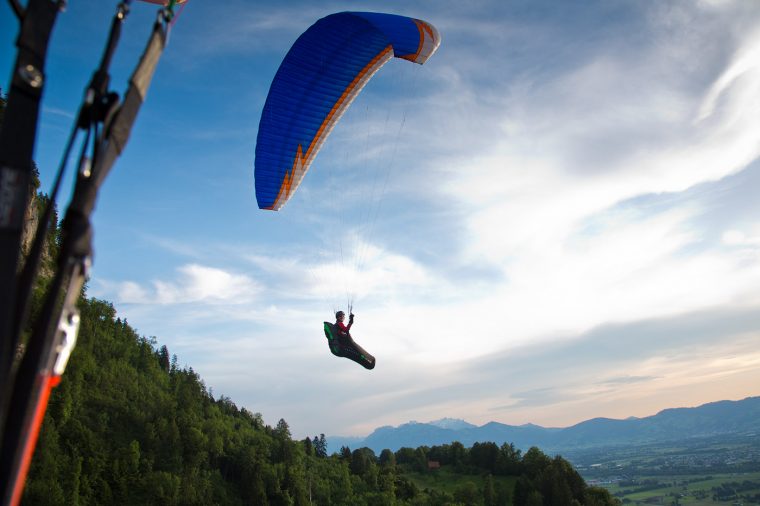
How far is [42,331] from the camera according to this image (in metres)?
2.02

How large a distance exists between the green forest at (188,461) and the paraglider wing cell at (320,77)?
135ft

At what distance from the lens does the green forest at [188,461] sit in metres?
52.8

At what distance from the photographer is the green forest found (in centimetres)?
5284

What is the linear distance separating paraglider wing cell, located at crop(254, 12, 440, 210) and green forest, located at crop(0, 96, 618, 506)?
41.3 metres

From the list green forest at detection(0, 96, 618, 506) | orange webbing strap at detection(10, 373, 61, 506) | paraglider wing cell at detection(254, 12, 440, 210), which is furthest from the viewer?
green forest at detection(0, 96, 618, 506)

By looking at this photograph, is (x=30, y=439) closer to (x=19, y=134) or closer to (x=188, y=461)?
(x=19, y=134)

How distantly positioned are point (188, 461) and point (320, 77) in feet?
223

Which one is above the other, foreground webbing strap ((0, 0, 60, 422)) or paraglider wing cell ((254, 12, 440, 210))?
paraglider wing cell ((254, 12, 440, 210))

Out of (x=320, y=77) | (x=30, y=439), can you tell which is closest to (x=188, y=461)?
(x=320, y=77)

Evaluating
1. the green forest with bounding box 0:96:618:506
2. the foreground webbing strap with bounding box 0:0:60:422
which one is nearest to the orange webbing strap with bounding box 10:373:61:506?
the foreground webbing strap with bounding box 0:0:60:422

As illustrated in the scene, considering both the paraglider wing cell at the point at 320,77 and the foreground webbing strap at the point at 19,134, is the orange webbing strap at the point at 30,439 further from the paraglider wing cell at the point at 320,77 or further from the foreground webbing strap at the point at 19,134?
the paraglider wing cell at the point at 320,77

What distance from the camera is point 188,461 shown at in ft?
227

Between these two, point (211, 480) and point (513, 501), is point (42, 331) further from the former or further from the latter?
point (513, 501)

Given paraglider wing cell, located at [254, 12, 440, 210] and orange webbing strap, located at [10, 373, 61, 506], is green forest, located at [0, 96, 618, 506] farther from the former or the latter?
orange webbing strap, located at [10, 373, 61, 506]
